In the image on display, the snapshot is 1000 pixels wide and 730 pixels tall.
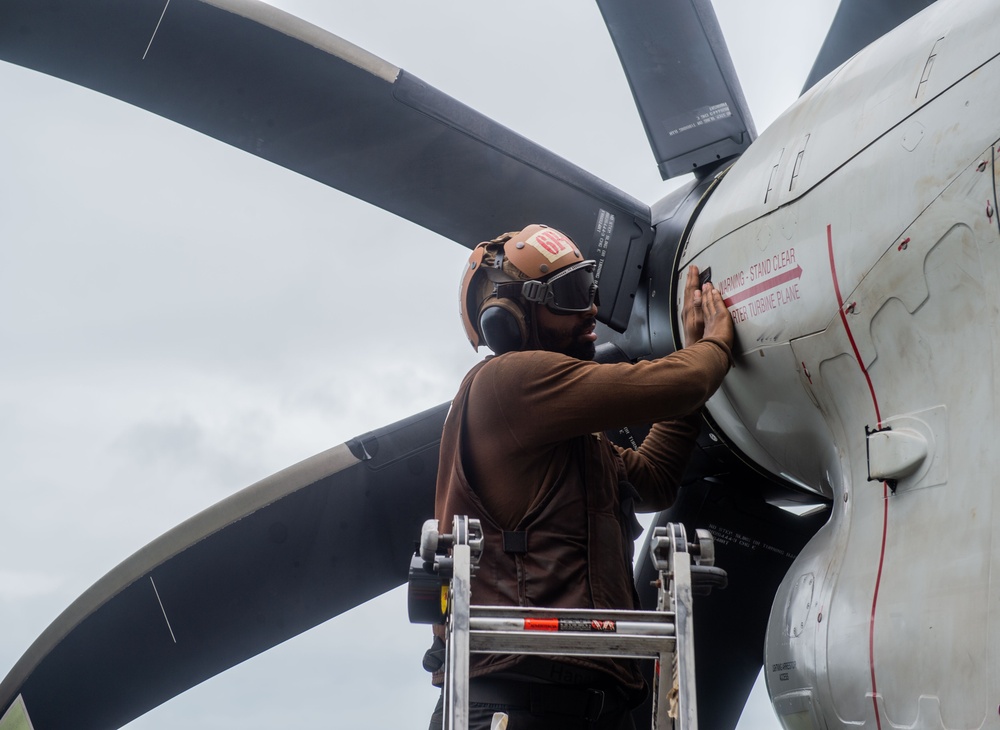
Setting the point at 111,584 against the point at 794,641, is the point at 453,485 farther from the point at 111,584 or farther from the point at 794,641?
the point at 111,584

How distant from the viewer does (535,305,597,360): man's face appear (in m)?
3.98

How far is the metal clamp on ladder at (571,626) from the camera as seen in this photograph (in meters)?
2.62

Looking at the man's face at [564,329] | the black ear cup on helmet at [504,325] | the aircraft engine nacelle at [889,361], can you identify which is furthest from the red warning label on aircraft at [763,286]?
the black ear cup on helmet at [504,325]

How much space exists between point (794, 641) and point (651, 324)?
192 cm

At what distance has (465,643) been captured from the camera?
2619mm

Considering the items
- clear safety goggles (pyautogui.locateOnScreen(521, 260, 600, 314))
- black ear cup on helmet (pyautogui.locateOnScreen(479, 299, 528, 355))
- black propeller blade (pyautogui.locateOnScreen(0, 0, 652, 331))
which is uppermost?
black propeller blade (pyautogui.locateOnScreen(0, 0, 652, 331))

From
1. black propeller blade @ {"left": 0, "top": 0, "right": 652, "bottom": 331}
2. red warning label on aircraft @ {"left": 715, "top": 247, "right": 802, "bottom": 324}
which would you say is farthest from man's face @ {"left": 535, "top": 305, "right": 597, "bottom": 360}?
black propeller blade @ {"left": 0, "top": 0, "right": 652, "bottom": 331}

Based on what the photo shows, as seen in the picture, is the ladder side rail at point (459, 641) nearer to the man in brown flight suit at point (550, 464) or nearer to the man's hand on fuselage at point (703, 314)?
the man in brown flight suit at point (550, 464)

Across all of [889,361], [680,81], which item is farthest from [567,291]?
[680,81]

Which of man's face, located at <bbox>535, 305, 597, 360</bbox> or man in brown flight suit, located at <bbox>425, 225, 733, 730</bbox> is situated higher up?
man's face, located at <bbox>535, 305, 597, 360</bbox>

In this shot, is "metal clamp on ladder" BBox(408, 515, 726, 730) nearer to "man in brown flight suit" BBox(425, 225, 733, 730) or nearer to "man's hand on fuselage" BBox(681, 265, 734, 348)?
"man in brown flight suit" BBox(425, 225, 733, 730)

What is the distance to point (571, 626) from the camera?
2691 mm

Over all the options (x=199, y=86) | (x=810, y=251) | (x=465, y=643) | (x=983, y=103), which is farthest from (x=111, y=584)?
(x=983, y=103)

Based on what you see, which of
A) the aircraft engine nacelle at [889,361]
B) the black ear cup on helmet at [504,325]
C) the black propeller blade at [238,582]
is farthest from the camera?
the black propeller blade at [238,582]
